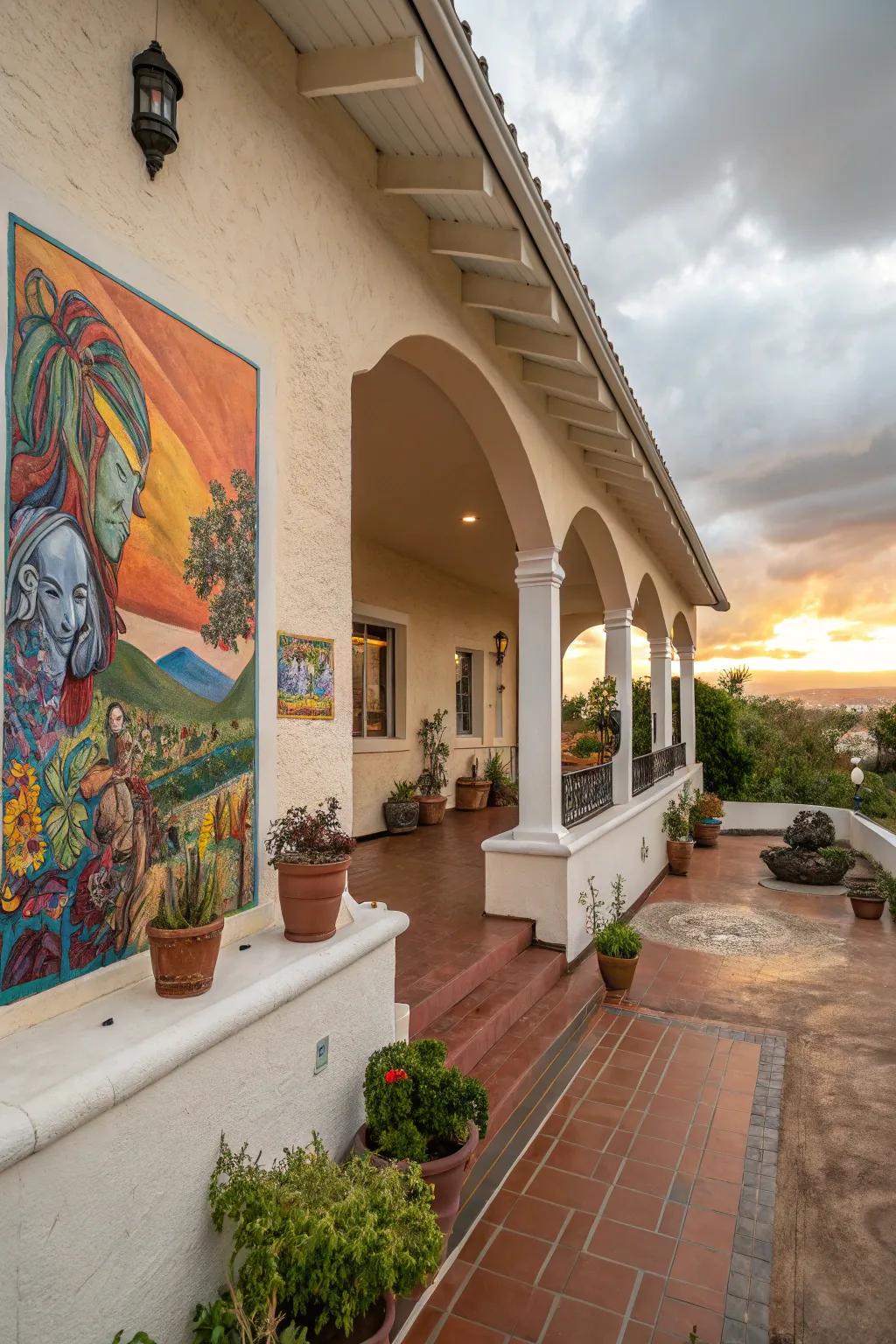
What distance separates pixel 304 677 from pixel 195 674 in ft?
1.83

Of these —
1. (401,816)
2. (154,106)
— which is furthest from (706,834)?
(154,106)

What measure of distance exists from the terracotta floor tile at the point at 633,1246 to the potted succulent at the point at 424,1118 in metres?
0.58

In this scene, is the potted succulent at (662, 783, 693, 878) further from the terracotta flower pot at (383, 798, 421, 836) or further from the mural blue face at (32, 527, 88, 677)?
the mural blue face at (32, 527, 88, 677)

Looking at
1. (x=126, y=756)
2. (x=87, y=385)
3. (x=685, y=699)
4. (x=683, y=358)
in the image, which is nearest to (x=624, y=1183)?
(x=126, y=756)

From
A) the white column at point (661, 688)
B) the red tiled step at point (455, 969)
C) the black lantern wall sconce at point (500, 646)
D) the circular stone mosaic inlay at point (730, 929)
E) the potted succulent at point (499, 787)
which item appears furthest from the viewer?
the black lantern wall sconce at point (500, 646)

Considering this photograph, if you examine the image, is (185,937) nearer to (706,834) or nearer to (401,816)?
(401,816)

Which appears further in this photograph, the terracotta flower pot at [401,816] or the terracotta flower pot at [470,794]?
the terracotta flower pot at [470,794]

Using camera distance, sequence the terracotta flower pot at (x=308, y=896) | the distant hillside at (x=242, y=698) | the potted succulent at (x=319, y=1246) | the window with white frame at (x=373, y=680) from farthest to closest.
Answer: the window with white frame at (x=373, y=680)
the terracotta flower pot at (x=308, y=896)
the distant hillside at (x=242, y=698)
the potted succulent at (x=319, y=1246)

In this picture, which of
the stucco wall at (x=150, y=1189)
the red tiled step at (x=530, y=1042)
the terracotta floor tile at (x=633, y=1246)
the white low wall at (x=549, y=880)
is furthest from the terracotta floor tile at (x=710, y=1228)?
the white low wall at (x=549, y=880)

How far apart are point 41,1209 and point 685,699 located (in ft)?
44.4

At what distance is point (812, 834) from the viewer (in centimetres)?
958

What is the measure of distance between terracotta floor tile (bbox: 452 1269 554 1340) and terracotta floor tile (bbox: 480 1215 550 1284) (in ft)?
0.11

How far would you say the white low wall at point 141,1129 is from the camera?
139 cm

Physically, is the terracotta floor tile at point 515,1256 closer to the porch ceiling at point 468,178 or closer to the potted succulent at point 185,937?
the potted succulent at point 185,937
